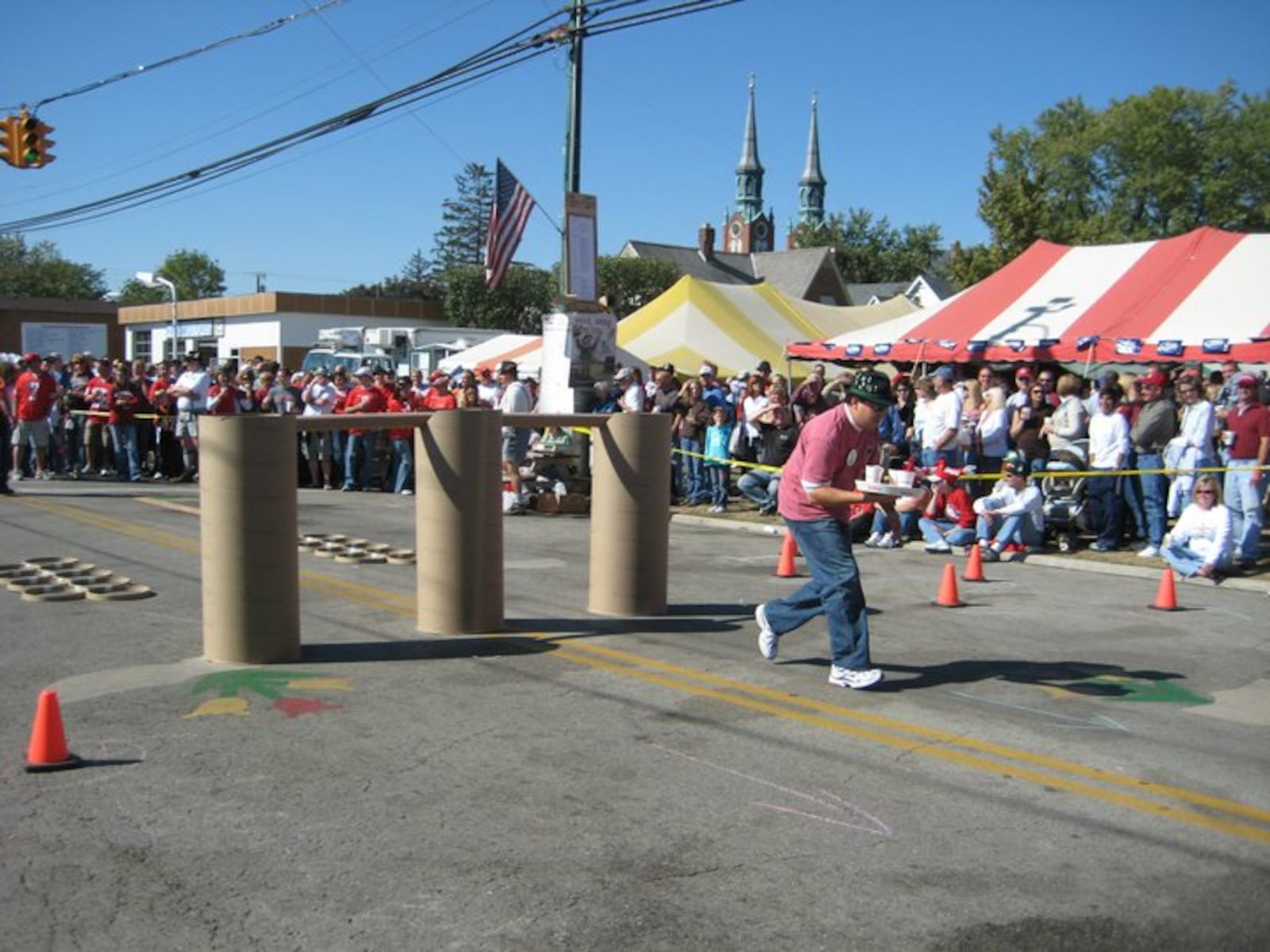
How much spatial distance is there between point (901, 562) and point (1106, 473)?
2622mm

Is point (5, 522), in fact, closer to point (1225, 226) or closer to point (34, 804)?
point (34, 804)

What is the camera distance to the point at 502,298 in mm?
69250

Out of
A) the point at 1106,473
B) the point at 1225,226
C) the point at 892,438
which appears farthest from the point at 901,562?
the point at 1225,226

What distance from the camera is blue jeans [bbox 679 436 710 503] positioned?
59.2ft

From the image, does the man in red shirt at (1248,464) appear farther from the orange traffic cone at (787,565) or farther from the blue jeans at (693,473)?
the blue jeans at (693,473)

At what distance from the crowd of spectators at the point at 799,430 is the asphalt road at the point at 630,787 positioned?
1627mm

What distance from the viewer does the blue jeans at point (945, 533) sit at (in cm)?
1381

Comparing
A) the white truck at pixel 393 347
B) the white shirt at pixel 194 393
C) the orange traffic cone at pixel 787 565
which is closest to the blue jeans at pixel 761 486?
the orange traffic cone at pixel 787 565

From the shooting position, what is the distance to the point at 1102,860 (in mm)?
4707

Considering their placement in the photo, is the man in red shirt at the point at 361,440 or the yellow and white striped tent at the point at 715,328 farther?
the yellow and white striped tent at the point at 715,328

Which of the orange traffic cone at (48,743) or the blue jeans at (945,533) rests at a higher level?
the blue jeans at (945,533)

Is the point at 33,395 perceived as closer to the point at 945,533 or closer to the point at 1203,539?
the point at 945,533

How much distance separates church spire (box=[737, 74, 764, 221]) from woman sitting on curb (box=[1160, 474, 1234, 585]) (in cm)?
14489

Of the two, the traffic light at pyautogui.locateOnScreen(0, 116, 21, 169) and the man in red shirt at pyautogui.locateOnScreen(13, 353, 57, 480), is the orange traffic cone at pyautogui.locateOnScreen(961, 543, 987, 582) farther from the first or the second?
the traffic light at pyautogui.locateOnScreen(0, 116, 21, 169)
